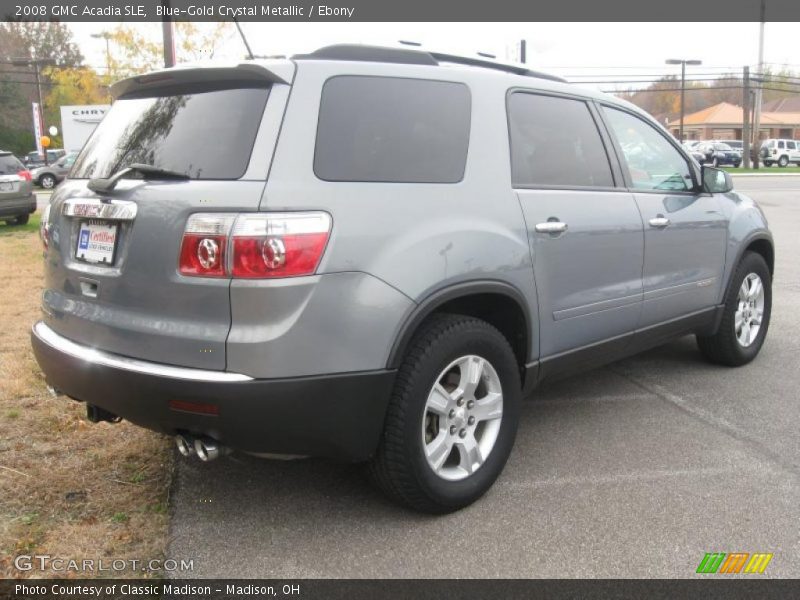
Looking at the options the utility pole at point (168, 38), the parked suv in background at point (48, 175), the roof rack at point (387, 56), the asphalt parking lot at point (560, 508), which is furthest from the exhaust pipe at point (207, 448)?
the parked suv in background at point (48, 175)

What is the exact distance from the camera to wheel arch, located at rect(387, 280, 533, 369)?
279cm

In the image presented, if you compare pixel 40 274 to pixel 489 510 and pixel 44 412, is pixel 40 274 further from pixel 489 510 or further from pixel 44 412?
pixel 489 510

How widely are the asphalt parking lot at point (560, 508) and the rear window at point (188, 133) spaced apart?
1.44 m

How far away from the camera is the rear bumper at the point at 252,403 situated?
2.55 m

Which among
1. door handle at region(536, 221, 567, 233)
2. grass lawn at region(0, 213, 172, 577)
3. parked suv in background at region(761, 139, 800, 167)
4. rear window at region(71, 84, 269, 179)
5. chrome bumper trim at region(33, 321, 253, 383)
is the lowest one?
parked suv in background at region(761, 139, 800, 167)

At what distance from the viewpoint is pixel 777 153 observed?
176 ft

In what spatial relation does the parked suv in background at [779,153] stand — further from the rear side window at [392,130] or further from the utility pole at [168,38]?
the rear side window at [392,130]

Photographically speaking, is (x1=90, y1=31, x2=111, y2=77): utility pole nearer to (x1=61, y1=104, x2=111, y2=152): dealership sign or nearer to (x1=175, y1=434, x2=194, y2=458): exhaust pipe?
(x1=61, y1=104, x2=111, y2=152): dealership sign

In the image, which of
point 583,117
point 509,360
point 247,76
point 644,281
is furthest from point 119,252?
point 644,281

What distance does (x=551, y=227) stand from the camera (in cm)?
346

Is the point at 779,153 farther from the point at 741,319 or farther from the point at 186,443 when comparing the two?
the point at 186,443

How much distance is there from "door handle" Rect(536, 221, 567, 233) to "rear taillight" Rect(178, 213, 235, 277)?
149 centimetres

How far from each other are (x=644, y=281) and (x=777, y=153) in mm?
56906

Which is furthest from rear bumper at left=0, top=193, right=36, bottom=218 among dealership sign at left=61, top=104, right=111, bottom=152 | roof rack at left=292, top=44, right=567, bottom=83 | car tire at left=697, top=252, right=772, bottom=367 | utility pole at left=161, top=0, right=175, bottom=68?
dealership sign at left=61, top=104, right=111, bottom=152
